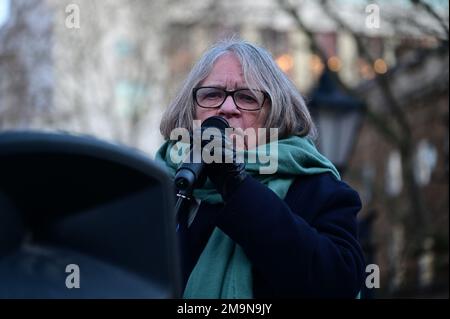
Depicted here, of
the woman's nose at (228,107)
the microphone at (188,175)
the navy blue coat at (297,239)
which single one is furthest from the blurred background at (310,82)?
the microphone at (188,175)

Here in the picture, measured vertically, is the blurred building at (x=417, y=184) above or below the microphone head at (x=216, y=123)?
above

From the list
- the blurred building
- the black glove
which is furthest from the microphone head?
the blurred building

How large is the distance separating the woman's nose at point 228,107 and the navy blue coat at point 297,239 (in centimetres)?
32

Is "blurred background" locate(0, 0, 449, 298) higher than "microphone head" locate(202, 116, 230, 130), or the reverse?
"blurred background" locate(0, 0, 449, 298)

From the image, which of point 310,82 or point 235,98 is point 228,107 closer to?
point 235,98

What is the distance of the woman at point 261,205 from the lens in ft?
7.00

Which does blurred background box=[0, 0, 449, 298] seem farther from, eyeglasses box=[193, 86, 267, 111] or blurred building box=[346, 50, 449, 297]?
eyeglasses box=[193, 86, 267, 111]

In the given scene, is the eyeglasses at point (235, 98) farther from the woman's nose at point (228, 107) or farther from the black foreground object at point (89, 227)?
the black foreground object at point (89, 227)

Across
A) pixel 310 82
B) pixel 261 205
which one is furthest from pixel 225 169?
pixel 310 82

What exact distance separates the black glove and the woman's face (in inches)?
11.4

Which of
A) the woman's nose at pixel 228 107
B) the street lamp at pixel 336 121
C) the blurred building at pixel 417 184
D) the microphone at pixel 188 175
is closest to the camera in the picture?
the microphone at pixel 188 175

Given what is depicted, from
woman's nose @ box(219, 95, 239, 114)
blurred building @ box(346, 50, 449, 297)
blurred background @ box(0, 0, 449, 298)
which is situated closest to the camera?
woman's nose @ box(219, 95, 239, 114)

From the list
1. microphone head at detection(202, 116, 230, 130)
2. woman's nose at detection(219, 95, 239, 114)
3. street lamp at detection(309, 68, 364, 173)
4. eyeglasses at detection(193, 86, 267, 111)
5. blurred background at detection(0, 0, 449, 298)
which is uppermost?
blurred background at detection(0, 0, 449, 298)

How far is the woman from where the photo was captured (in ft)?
7.00
